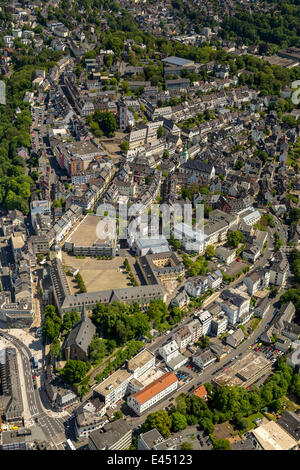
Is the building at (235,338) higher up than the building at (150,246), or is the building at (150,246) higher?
the building at (150,246)

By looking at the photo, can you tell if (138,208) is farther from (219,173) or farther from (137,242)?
(219,173)

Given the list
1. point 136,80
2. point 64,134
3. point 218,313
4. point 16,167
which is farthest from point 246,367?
point 136,80

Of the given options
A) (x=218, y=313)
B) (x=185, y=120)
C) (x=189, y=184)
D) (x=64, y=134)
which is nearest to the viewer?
(x=218, y=313)

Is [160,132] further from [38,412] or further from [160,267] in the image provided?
[38,412]

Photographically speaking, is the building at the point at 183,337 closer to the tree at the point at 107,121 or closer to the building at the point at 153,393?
the building at the point at 153,393

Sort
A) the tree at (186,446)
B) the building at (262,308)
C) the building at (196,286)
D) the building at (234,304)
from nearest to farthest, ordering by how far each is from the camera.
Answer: the tree at (186,446) → the building at (234,304) → the building at (262,308) → the building at (196,286)

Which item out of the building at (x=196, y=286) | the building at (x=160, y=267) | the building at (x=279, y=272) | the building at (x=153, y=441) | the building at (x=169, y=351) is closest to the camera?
the building at (x=153, y=441)

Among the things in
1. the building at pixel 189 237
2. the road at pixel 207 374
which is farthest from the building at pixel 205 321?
the building at pixel 189 237
